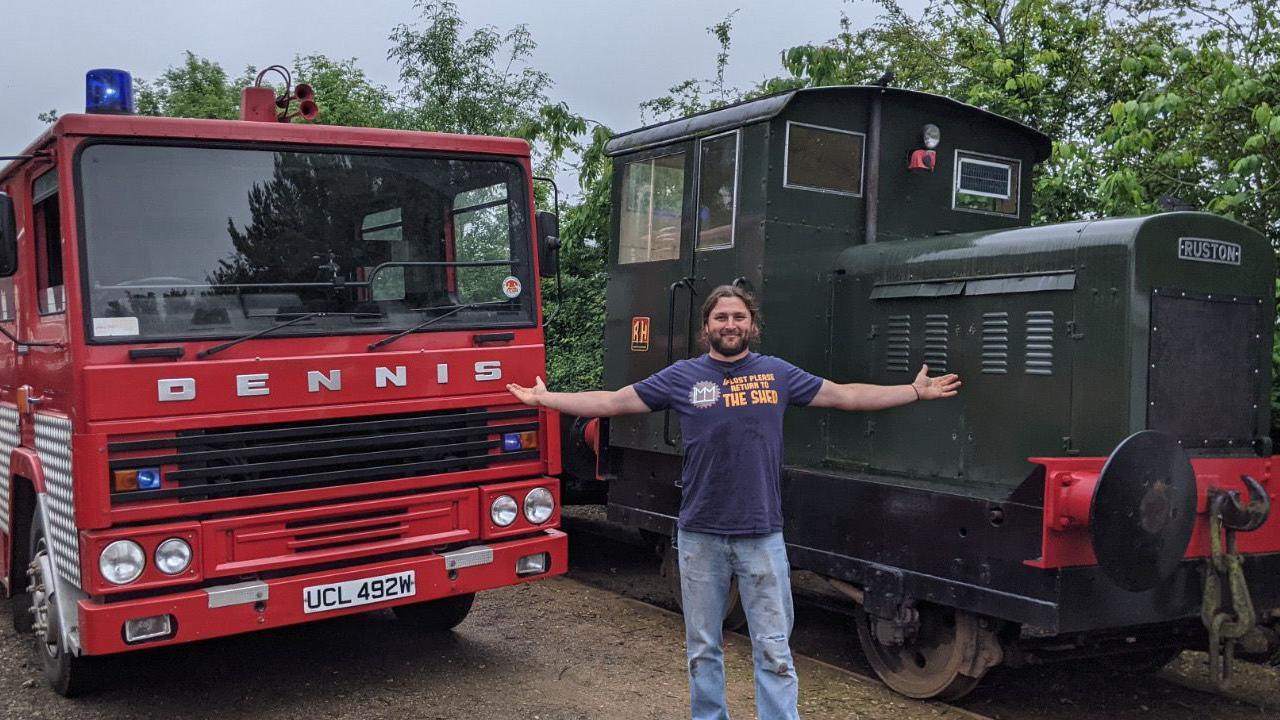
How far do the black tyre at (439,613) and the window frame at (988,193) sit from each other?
11.7 feet

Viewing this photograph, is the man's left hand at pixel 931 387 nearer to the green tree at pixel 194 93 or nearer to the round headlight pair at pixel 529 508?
the round headlight pair at pixel 529 508

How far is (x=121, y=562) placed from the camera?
4.23 m

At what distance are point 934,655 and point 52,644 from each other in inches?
161

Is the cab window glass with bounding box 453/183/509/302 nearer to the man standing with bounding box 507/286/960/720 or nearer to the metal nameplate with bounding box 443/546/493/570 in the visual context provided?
the metal nameplate with bounding box 443/546/493/570

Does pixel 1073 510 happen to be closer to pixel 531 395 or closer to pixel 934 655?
pixel 934 655

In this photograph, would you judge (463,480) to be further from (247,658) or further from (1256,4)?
(1256,4)

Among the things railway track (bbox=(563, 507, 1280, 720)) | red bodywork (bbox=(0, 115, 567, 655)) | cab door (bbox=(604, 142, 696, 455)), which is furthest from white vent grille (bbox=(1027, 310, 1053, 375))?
red bodywork (bbox=(0, 115, 567, 655))

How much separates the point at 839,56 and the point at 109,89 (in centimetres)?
746

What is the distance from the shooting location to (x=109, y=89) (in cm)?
473

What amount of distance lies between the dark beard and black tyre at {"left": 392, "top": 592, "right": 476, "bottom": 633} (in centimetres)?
261

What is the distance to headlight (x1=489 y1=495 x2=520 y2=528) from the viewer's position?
510 cm

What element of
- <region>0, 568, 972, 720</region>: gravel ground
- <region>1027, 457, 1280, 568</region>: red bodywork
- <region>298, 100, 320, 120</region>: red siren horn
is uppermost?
<region>298, 100, 320, 120</region>: red siren horn

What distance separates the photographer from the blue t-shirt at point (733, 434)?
150 inches

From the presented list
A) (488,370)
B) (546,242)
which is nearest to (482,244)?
(546,242)
